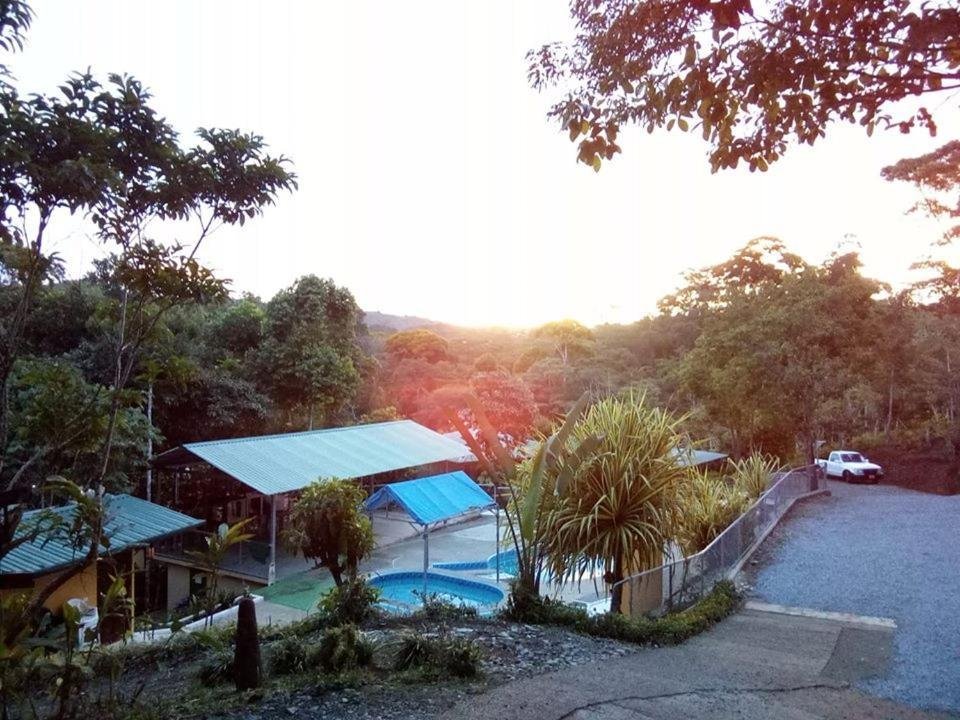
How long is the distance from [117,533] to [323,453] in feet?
42.8

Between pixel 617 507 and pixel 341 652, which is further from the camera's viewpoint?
pixel 617 507

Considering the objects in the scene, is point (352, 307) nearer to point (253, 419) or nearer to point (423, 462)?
point (253, 419)

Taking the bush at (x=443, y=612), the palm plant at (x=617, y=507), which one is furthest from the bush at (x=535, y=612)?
the palm plant at (x=617, y=507)

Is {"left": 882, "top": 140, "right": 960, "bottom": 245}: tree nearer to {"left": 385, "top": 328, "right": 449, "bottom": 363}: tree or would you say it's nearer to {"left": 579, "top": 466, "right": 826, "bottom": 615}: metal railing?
{"left": 579, "top": 466, "right": 826, "bottom": 615}: metal railing

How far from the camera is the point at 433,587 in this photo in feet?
58.2

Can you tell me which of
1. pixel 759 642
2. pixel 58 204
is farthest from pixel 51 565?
pixel 759 642

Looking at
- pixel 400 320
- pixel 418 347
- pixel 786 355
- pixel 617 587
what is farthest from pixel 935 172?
pixel 400 320

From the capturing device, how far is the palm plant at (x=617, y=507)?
31.2 feet

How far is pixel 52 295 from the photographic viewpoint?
2350 cm

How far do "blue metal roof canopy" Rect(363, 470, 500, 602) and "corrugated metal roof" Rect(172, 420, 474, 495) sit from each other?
65.0 inches

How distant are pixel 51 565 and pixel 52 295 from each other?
14.5 m

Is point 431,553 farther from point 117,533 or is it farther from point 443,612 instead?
point 443,612

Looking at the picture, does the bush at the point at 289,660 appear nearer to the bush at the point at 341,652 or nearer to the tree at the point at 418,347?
the bush at the point at 341,652

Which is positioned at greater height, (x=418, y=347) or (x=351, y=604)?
(x=418, y=347)
